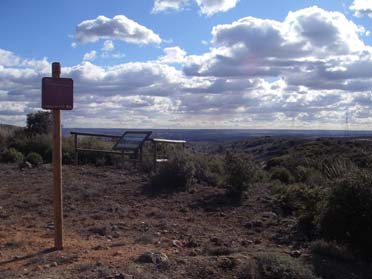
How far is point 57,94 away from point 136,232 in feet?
8.93

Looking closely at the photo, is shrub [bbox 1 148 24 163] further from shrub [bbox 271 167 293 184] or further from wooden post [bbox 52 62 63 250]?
wooden post [bbox 52 62 63 250]

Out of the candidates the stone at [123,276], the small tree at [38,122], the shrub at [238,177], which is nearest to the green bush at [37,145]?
the small tree at [38,122]

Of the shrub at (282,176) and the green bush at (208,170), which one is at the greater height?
the green bush at (208,170)

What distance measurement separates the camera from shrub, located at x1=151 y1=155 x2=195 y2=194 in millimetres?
14102

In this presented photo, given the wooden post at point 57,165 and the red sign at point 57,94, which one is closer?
the red sign at point 57,94

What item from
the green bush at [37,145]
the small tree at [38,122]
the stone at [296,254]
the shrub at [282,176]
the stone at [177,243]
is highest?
the small tree at [38,122]

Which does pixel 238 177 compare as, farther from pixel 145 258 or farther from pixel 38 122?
pixel 38 122

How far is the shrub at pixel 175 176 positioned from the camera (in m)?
14.1

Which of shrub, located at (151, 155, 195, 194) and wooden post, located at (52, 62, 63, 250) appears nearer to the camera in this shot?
wooden post, located at (52, 62, 63, 250)

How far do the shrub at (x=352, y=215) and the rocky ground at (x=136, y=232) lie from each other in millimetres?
458

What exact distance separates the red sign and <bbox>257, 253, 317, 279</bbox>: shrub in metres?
3.21

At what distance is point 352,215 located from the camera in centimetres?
784

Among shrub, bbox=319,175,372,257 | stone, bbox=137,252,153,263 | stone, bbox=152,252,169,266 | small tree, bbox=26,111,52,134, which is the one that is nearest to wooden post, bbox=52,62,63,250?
stone, bbox=137,252,153,263

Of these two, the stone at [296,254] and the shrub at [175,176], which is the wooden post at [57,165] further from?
the shrub at [175,176]
